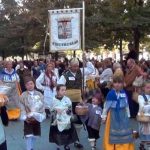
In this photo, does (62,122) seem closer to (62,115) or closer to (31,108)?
(62,115)

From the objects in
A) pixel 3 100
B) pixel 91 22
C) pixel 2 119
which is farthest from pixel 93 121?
pixel 91 22

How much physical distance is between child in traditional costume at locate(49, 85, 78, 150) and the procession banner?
70.1 inches

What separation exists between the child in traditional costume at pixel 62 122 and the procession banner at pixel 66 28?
178cm

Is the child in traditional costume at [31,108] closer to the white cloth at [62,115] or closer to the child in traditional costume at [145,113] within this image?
the white cloth at [62,115]

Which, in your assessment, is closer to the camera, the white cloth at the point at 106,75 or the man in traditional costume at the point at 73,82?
the man in traditional costume at the point at 73,82

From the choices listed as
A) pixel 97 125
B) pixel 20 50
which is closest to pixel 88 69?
pixel 97 125

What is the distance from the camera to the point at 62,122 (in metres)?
7.91

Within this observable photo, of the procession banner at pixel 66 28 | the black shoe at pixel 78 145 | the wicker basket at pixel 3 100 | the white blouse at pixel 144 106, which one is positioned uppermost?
the procession banner at pixel 66 28

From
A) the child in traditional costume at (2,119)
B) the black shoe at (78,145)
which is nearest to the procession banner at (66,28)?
the black shoe at (78,145)

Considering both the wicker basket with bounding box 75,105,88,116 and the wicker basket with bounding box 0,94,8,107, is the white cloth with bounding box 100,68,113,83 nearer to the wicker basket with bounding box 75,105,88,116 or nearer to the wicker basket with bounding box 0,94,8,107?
the wicker basket with bounding box 75,105,88,116

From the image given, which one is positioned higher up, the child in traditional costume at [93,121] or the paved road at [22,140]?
the child in traditional costume at [93,121]

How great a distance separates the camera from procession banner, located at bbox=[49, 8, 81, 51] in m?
9.55

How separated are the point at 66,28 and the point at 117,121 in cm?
288

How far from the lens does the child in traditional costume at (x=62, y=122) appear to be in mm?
7910
